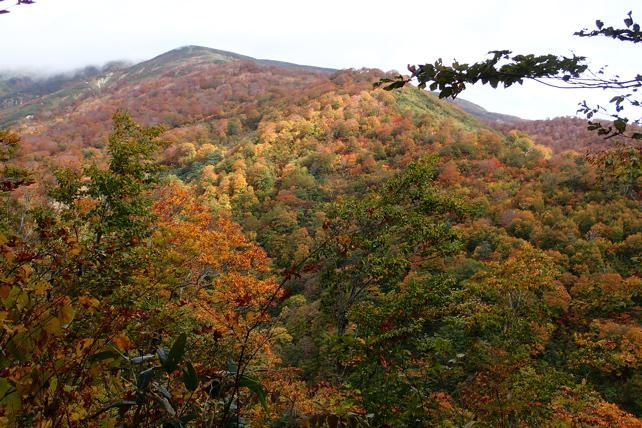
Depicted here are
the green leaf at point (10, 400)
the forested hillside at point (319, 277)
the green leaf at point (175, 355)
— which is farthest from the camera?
the forested hillside at point (319, 277)

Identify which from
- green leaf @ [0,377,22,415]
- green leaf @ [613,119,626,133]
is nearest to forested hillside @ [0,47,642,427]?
green leaf @ [0,377,22,415]

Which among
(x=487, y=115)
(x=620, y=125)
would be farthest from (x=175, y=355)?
(x=487, y=115)

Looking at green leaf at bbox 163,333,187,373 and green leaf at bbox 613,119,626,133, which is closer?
green leaf at bbox 163,333,187,373

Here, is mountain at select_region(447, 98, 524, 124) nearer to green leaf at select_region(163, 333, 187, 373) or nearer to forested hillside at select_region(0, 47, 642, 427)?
forested hillside at select_region(0, 47, 642, 427)

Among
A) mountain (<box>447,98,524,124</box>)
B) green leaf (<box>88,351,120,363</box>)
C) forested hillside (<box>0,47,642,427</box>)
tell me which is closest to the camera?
green leaf (<box>88,351,120,363</box>)

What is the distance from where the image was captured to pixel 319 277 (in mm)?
12320

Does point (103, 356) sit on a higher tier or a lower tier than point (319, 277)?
higher

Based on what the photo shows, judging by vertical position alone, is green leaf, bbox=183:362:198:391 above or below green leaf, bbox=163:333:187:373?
below

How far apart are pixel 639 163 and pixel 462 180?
49616 millimetres

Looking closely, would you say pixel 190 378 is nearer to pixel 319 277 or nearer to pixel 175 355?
Result: pixel 175 355

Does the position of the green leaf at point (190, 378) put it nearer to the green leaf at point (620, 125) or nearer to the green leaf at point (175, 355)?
the green leaf at point (175, 355)

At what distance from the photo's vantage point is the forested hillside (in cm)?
223

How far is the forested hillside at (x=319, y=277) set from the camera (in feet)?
7.33

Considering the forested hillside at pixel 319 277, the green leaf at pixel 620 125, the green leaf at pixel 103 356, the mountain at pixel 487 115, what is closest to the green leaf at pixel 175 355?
the forested hillside at pixel 319 277
